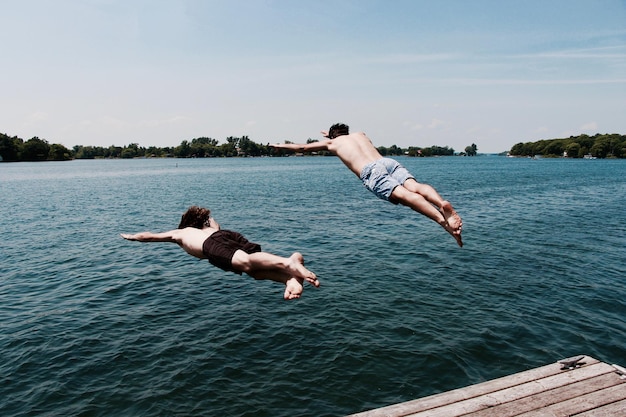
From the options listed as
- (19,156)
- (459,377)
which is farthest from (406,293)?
(19,156)

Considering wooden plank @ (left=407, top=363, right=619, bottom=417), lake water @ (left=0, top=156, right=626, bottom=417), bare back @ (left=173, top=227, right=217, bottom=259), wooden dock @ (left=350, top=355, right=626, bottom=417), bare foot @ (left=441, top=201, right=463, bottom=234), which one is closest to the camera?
bare foot @ (left=441, top=201, right=463, bottom=234)

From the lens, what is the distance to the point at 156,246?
100 ft

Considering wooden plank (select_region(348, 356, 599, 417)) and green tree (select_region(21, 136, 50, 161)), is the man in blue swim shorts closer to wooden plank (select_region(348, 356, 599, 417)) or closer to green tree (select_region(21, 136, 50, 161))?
wooden plank (select_region(348, 356, 599, 417))

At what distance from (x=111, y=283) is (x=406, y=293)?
15.2 m

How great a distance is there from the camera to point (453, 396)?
30.4 ft

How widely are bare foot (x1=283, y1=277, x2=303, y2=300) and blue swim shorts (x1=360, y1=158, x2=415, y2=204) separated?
2496mm

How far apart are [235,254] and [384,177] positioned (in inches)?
122

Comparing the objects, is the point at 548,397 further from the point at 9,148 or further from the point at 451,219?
the point at 9,148

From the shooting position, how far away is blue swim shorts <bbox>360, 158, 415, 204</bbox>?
7.73 meters

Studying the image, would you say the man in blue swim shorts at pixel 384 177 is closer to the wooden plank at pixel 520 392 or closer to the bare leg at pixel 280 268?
the bare leg at pixel 280 268

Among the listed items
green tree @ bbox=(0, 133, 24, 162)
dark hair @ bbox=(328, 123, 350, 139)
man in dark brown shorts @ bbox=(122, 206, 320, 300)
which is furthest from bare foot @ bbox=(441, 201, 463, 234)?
green tree @ bbox=(0, 133, 24, 162)

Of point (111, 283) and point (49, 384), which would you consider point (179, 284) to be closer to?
point (111, 283)

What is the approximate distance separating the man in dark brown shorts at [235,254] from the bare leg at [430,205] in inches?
87.3

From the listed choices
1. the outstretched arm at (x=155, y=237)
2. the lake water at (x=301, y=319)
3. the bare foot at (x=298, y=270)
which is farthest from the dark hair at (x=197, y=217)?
the lake water at (x=301, y=319)
